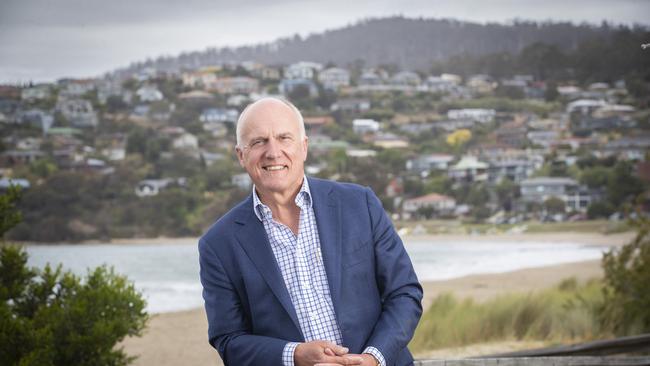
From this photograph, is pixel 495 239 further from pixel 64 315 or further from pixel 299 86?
pixel 64 315

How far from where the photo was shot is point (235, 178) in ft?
86.7

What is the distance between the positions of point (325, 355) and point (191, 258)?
20.1 metres

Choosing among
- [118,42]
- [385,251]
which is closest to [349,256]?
[385,251]

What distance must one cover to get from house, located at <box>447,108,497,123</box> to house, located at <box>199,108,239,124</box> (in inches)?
316

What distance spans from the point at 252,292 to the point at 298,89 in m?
31.4

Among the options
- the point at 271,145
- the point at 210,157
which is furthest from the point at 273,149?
the point at 210,157

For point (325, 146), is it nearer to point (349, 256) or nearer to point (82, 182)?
point (82, 182)

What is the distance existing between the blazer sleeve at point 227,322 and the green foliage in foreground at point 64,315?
2.21m

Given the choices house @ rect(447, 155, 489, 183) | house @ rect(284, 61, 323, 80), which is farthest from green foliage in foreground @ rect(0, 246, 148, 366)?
house @ rect(284, 61, 323, 80)

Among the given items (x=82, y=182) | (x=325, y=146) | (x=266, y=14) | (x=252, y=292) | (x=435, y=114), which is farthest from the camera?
(x=435, y=114)

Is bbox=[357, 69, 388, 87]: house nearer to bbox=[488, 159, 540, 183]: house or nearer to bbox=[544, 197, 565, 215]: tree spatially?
bbox=[488, 159, 540, 183]: house

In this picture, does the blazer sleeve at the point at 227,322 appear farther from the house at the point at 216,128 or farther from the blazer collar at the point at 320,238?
the house at the point at 216,128

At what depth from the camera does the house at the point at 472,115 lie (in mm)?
31956

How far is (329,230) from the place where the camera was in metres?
1.71
